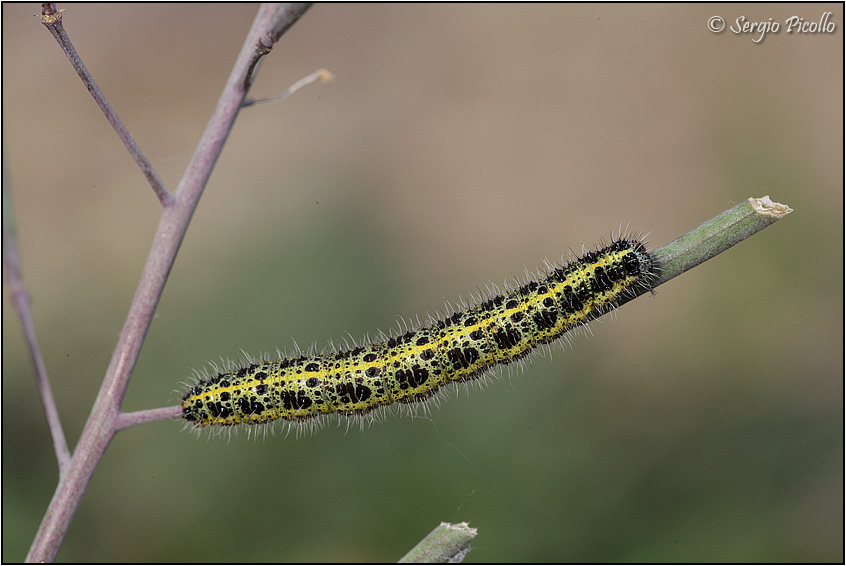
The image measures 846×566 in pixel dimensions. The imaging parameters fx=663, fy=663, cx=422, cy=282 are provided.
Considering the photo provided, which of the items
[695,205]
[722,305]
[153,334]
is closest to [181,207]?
[153,334]

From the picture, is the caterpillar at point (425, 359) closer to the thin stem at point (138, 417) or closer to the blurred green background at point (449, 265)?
the thin stem at point (138, 417)

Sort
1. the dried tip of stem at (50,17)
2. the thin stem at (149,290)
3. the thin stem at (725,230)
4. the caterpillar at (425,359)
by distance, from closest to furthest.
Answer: the dried tip of stem at (50,17) < the thin stem at (725,230) < the thin stem at (149,290) < the caterpillar at (425,359)

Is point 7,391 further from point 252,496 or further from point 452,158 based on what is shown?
point 452,158

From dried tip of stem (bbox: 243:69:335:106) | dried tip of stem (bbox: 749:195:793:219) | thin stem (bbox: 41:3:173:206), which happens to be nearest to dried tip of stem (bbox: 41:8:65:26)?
thin stem (bbox: 41:3:173:206)

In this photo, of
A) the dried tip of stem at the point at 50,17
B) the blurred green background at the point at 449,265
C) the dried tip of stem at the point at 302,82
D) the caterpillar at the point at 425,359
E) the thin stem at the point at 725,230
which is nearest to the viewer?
the dried tip of stem at the point at 50,17

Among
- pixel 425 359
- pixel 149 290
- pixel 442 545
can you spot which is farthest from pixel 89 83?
pixel 442 545

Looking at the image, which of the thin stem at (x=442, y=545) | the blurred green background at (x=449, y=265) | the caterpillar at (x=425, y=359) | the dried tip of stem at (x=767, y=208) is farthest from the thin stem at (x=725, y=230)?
the blurred green background at (x=449, y=265)

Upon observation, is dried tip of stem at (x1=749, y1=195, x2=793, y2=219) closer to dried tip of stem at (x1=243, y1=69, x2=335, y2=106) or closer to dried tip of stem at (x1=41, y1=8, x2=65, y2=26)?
dried tip of stem at (x1=243, y1=69, x2=335, y2=106)
